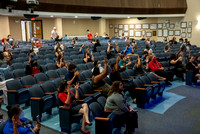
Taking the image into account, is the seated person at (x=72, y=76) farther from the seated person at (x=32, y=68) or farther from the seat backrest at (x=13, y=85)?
the seated person at (x=32, y=68)

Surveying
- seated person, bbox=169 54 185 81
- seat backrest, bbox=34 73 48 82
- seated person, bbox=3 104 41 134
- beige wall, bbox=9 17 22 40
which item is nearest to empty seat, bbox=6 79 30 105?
seat backrest, bbox=34 73 48 82

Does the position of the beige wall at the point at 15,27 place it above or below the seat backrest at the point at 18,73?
above

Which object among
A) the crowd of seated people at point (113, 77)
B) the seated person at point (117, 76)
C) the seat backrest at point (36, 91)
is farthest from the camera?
the seated person at point (117, 76)

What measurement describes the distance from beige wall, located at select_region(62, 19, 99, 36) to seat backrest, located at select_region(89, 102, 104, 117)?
1972 cm

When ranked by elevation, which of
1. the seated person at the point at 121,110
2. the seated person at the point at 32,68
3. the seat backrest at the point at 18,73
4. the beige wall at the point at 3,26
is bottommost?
the seated person at the point at 121,110

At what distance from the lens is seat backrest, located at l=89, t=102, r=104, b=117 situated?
4242 mm

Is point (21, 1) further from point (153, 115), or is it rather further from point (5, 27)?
point (153, 115)

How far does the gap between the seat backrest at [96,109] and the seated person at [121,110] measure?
130mm

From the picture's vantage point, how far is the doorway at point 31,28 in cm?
2094

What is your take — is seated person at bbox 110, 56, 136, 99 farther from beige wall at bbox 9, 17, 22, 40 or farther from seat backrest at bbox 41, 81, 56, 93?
beige wall at bbox 9, 17, 22, 40

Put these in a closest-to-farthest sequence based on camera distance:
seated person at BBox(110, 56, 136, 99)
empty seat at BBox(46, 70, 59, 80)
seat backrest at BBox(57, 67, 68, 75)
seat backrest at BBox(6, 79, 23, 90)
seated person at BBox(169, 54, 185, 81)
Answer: seat backrest at BBox(6, 79, 23, 90) < seated person at BBox(110, 56, 136, 99) < empty seat at BBox(46, 70, 59, 80) < seat backrest at BBox(57, 67, 68, 75) < seated person at BBox(169, 54, 185, 81)

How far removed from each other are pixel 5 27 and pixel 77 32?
28.6ft

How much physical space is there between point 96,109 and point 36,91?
184cm

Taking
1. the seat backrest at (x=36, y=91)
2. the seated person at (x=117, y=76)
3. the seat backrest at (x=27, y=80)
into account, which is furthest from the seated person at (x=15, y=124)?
the seated person at (x=117, y=76)
